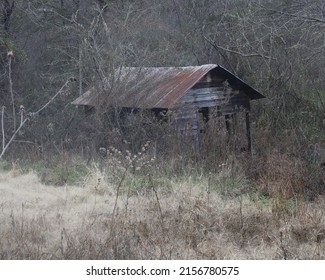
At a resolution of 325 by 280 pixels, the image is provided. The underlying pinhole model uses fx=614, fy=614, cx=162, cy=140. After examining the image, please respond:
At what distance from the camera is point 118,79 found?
16.0m

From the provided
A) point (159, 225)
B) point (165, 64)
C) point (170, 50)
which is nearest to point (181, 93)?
point (165, 64)

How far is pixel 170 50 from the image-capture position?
20.9 metres

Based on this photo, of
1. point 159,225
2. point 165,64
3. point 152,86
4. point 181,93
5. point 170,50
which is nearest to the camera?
point 159,225

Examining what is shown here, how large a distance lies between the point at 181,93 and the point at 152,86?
1.35 meters

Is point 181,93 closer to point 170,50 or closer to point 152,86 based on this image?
point 152,86

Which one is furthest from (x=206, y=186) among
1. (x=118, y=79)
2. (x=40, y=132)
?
(x=40, y=132)

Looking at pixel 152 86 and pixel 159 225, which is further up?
pixel 152 86

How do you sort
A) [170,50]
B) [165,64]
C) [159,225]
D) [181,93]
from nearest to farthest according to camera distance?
[159,225] < [181,93] < [165,64] < [170,50]

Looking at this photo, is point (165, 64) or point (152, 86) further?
point (165, 64)

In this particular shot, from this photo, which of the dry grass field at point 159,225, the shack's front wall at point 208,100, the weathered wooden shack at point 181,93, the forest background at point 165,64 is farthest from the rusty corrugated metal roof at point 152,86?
the dry grass field at point 159,225

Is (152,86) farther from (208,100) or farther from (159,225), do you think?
(159,225)

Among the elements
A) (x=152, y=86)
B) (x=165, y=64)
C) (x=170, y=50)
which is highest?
(x=170, y=50)

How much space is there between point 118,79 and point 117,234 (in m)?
9.33

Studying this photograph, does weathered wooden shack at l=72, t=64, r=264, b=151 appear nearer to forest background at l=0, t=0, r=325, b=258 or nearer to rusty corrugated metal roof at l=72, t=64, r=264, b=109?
rusty corrugated metal roof at l=72, t=64, r=264, b=109
